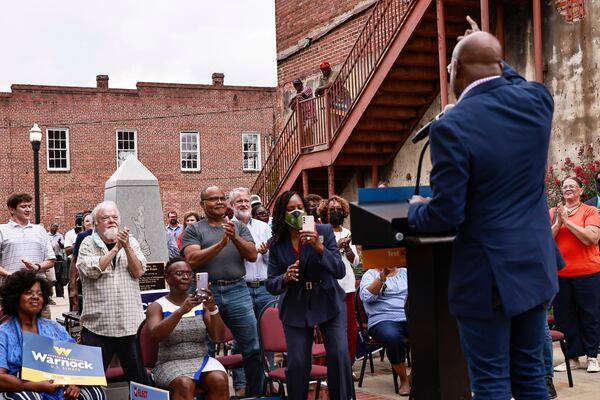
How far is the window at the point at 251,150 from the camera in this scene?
3697 cm

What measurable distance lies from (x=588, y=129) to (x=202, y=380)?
8213mm

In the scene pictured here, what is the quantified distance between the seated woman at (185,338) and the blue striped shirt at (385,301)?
79.0 inches

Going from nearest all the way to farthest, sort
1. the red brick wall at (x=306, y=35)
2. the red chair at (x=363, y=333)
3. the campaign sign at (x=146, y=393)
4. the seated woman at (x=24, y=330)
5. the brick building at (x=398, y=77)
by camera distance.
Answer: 1. the seated woman at (x=24, y=330)
2. the campaign sign at (x=146, y=393)
3. the red chair at (x=363, y=333)
4. the brick building at (x=398, y=77)
5. the red brick wall at (x=306, y=35)

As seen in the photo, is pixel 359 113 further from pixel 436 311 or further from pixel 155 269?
pixel 436 311

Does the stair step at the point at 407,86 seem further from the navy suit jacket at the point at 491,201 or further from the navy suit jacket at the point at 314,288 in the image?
the navy suit jacket at the point at 491,201

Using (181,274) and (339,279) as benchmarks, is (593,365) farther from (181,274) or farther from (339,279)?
(181,274)

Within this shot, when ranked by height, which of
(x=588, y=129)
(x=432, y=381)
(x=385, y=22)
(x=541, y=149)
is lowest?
(x=432, y=381)

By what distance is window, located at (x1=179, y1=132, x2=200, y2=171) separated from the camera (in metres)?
35.6

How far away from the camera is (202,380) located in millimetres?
5973

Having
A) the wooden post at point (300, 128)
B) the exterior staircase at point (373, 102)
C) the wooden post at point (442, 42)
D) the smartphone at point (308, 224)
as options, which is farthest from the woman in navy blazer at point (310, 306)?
the wooden post at point (300, 128)

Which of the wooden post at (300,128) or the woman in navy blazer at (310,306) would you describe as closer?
the woman in navy blazer at (310,306)

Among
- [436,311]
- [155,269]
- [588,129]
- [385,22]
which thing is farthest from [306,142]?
[436,311]

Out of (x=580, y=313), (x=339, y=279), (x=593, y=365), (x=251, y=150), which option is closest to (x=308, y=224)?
(x=339, y=279)

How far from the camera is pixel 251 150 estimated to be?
37.1m
